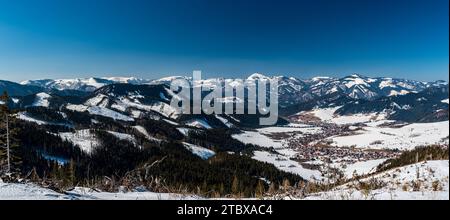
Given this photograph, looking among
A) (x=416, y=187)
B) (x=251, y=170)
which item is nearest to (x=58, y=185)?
(x=416, y=187)

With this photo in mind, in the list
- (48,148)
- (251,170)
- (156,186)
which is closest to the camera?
(156,186)
